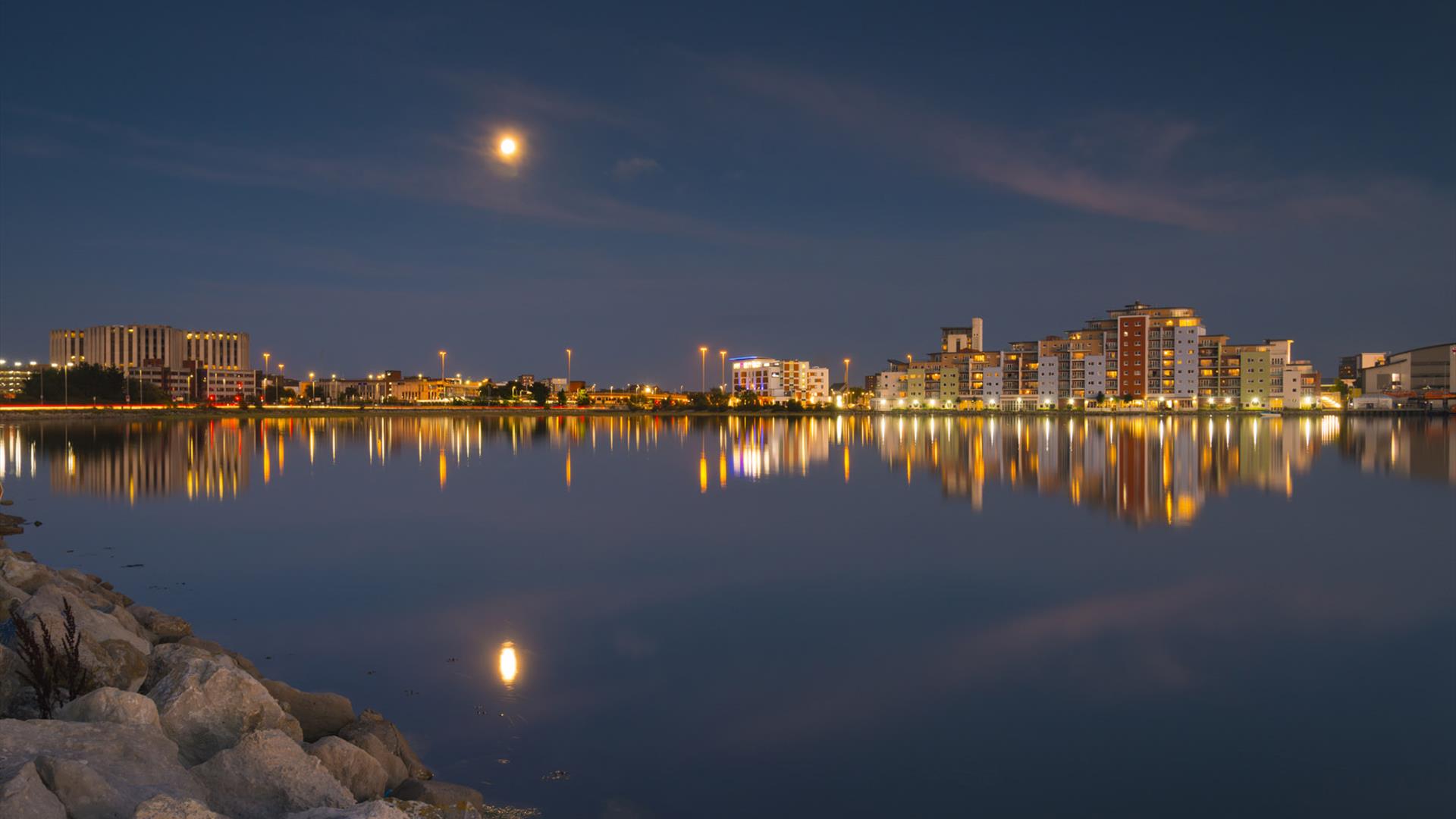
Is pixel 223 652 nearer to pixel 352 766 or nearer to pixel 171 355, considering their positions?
pixel 352 766

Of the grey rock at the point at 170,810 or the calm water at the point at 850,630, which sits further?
the calm water at the point at 850,630

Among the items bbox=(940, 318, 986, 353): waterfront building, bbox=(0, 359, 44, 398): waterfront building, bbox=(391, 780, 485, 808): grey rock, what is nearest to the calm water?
bbox=(391, 780, 485, 808): grey rock

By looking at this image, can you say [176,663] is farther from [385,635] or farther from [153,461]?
[153,461]

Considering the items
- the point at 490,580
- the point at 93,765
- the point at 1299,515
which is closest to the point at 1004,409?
the point at 1299,515

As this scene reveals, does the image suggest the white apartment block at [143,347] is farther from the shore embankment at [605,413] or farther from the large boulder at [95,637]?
the large boulder at [95,637]

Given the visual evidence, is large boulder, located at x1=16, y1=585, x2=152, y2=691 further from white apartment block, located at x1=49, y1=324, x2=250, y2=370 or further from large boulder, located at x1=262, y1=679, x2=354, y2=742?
white apartment block, located at x1=49, y1=324, x2=250, y2=370

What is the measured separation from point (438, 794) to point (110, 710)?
1.88 meters

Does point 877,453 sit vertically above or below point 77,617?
below

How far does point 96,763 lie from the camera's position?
176 inches

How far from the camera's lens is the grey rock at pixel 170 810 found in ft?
12.1

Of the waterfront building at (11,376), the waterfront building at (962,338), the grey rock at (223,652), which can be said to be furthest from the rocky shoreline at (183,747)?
the waterfront building at (11,376)

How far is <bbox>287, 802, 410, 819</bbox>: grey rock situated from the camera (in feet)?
13.0

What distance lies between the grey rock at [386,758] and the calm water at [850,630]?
564 mm

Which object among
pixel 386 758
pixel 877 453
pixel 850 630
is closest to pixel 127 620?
pixel 386 758
